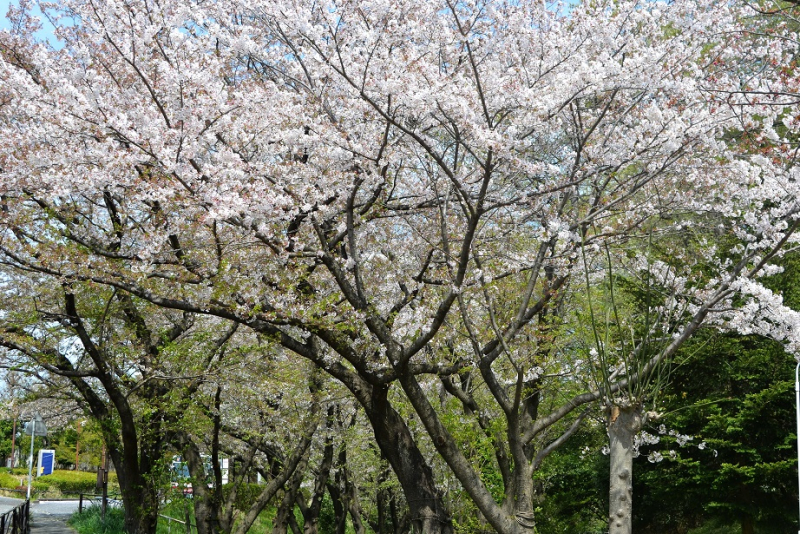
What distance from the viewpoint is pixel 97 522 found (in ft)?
46.9

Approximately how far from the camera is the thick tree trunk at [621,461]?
22.4 ft

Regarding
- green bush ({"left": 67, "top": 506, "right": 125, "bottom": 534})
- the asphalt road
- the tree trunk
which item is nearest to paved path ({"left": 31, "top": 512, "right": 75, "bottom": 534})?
green bush ({"left": 67, "top": 506, "right": 125, "bottom": 534})

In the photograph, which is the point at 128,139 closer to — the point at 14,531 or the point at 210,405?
the point at 210,405

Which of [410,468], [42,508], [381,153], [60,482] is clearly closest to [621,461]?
[410,468]

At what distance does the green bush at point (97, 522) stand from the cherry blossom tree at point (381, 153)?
22.3 ft

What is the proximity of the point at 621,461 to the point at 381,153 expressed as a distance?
3594 millimetres

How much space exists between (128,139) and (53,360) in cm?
424

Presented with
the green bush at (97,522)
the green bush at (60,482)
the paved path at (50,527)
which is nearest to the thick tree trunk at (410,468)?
the green bush at (97,522)

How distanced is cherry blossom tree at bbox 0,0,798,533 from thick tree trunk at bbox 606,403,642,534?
137mm

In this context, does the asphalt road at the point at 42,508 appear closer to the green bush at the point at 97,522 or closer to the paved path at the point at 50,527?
the paved path at the point at 50,527

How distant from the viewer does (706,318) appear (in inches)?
318

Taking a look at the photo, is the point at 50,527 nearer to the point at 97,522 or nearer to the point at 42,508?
the point at 97,522

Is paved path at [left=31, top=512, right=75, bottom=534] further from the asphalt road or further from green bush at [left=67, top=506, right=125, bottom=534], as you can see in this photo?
the asphalt road

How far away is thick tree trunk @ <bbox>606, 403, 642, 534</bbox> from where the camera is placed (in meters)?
6.82
